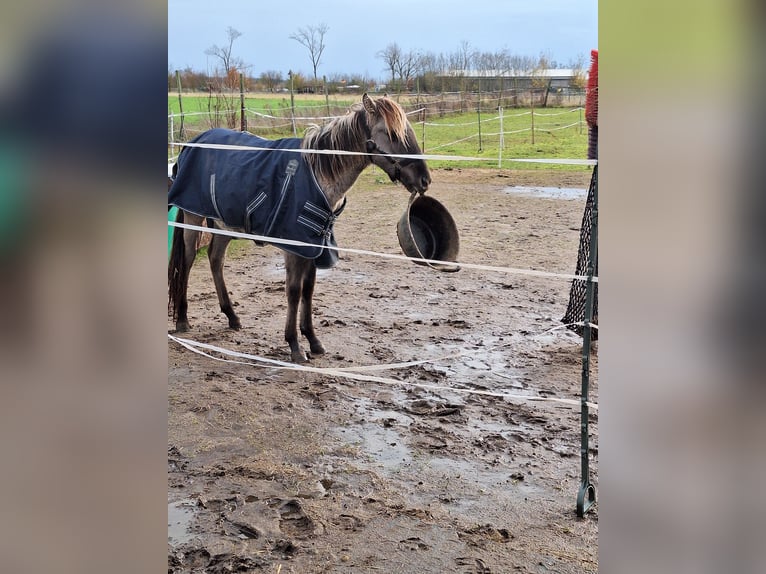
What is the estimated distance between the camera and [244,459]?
9.27ft

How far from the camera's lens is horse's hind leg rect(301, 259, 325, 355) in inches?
160

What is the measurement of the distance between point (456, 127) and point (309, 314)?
13.1 metres

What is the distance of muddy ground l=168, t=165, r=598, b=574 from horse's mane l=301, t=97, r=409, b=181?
1063mm

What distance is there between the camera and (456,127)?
16484 millimetres

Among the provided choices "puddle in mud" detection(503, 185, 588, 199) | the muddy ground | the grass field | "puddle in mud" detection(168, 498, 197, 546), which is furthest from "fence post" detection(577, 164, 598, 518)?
the grass field

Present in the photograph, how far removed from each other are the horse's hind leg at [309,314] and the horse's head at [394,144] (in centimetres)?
73

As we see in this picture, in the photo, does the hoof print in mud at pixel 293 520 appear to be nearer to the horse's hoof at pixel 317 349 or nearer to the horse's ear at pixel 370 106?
the horse's hoof at pixel 317 349

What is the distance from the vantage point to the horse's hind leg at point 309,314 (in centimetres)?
405

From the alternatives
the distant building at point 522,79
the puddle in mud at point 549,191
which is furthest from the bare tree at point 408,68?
the puddle in mud at point 549,191

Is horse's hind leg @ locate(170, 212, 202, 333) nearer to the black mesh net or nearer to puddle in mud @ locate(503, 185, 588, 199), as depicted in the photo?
the black mesh net
